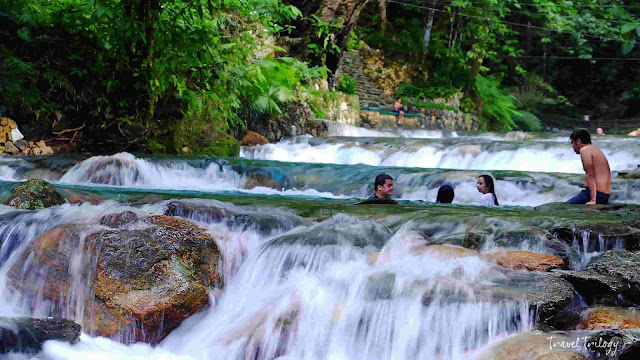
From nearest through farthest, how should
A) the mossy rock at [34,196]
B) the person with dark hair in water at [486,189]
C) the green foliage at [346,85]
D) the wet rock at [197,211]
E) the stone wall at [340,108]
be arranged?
the wet rock at [197,211] → the mossy rock at [34,196] → the person with dark hair in water at [486,189] → the stone wall at [340,108] → the green foliage at [346,85]

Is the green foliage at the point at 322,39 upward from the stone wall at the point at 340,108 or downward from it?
upward

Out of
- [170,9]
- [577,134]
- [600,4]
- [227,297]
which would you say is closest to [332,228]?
[227,297]

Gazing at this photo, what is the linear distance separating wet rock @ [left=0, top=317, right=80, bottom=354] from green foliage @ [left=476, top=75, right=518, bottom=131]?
24.7 meters

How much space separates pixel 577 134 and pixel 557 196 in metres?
1.15

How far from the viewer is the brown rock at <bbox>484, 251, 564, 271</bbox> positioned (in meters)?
5.17

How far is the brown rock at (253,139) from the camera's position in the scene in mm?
15547

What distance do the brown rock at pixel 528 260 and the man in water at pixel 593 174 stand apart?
282 cm

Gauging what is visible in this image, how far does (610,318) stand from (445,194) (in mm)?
4104

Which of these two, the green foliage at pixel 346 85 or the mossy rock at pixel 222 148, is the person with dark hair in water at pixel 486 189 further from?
the green foliage at pixel 346 85

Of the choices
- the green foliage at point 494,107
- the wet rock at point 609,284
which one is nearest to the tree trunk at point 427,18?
the green foliage at point 494,107

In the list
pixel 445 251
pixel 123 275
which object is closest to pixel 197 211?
pixel 123 275

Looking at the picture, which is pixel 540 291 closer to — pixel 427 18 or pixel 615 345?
pixel 615 345

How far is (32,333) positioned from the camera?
4.57 meters

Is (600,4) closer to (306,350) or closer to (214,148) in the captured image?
(214,148)
